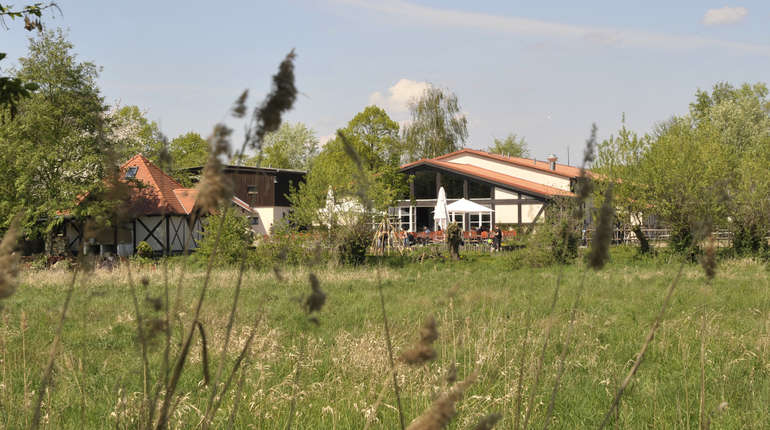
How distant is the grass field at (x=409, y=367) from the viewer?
3982mm

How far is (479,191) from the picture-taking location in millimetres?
33969

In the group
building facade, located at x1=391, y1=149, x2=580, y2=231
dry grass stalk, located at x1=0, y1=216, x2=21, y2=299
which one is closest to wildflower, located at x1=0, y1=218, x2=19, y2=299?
dry grass stalk, located at x1=0, y1=216, x2=21, y2=299

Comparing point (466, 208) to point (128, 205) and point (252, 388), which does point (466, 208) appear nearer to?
point (252, 388)

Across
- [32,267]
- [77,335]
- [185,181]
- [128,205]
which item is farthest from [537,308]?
[185,181]

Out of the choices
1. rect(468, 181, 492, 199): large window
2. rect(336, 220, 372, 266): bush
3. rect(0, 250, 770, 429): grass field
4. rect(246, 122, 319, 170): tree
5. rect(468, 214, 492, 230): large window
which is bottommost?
rect(0, 250, 770, 429): grass field

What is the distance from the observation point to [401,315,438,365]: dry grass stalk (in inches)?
39.2

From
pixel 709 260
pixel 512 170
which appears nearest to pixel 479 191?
pixel 512 170

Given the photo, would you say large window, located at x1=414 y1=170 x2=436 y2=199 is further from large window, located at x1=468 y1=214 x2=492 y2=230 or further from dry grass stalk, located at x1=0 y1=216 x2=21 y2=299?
dry grass stalk, located at x1=0 y1=216 x2=21 y2=299

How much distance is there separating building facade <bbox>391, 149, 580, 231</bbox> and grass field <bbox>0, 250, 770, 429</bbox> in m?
19.0

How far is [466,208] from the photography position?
29.2 meters

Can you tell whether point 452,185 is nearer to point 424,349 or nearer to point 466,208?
point 466,208

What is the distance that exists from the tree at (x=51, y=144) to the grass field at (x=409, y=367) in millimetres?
9715

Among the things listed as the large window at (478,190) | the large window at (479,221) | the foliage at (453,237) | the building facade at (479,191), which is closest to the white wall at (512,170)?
the building facade at (479,191)

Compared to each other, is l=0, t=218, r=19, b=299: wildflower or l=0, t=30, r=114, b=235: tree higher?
l=0, t=30, r=114, b=235: tree
